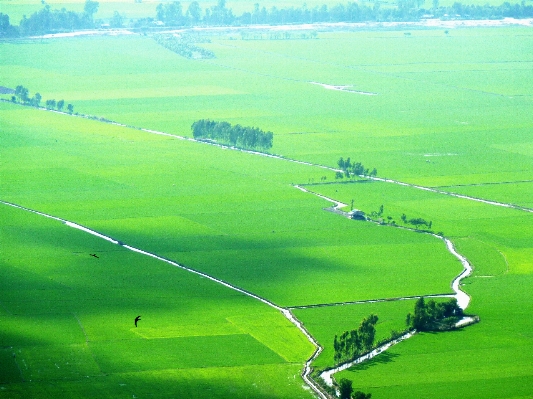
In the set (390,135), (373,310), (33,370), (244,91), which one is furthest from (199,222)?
(244,91)

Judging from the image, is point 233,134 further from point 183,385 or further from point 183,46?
point 183,46

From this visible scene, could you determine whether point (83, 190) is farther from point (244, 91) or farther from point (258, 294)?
point (244, 91)

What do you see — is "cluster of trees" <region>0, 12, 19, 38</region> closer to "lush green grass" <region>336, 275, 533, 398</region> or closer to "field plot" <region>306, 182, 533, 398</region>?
"field plot" <region>306, 182, 533, 398</region>

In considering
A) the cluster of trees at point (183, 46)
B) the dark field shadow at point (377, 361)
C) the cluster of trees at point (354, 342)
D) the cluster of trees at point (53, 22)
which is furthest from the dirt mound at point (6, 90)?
the dark field shadow at point (377, 361)

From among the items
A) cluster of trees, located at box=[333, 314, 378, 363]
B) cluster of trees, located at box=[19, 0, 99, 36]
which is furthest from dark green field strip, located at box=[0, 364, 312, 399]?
cluster of trees, located at box=[19, 0, 99, 36]

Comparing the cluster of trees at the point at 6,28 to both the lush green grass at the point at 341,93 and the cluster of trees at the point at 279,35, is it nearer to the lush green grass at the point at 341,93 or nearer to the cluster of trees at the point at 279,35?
the lush green grass at the point at 341,93

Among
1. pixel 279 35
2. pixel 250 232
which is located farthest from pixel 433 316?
pixel 279 35
